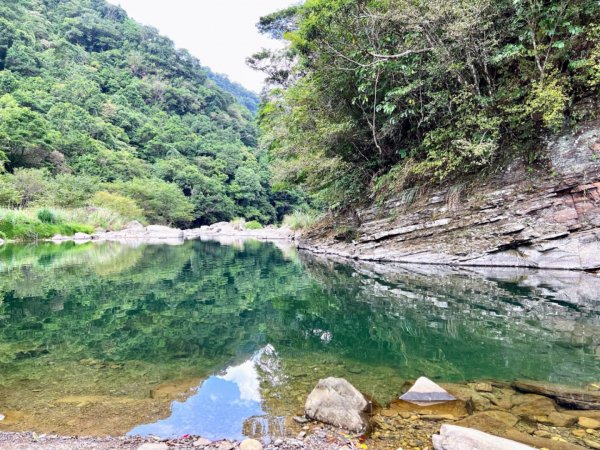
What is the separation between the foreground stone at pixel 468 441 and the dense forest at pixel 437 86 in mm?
9910

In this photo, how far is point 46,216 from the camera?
2717 centimetres

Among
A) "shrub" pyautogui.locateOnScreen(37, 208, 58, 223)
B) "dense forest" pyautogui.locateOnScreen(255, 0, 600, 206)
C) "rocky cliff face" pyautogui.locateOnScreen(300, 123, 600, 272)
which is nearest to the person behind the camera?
"rocky cliff face" pyautogui.locateOnScreen(300, 123, 600, 272)

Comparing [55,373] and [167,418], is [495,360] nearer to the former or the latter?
[167,418]

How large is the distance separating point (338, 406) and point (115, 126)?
216 feet

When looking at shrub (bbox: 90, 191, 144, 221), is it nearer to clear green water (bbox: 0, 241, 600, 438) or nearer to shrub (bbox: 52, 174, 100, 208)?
shrub (bbox: 52, 174, 100, 208)

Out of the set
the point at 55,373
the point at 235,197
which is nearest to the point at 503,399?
the point at 55,373

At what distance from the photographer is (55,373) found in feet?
14.3

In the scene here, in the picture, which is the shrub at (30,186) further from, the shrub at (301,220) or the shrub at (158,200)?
the shrub at (301,220)

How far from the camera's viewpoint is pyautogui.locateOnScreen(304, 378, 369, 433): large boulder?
3133 millimetres

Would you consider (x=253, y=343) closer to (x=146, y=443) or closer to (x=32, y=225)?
(x=146, y=443)

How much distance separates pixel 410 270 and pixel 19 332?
1050 centimetres

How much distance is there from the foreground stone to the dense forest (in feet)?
32.5

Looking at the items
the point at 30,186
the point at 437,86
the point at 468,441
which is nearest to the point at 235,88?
the point at 30,186

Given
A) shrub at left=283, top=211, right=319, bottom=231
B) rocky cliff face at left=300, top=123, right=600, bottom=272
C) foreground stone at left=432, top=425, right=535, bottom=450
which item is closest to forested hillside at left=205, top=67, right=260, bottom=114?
shrub at left=283, top=211, right=319, bottom=231
